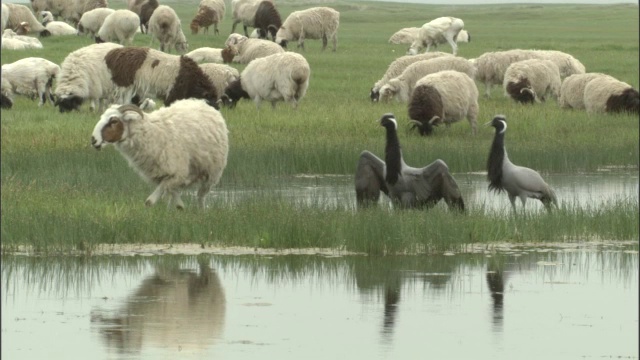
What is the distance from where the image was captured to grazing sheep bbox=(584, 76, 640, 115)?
3067 cm

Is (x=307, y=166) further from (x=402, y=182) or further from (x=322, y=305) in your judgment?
(x=322, y=305)

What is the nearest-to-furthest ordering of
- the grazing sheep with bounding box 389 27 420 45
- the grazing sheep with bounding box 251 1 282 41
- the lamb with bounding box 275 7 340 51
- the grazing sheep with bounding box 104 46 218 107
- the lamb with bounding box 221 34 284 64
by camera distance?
1. the grazing sheep with bounding box 104 46 218 107
2. the lamb with bounding box 221 34 284 64
3. the lamb with bounding box 275 7 340 51
4. the grazing sheep with bounding box 251 1 282 41
5. the grazing sheep with bounding box 389 27 420 45

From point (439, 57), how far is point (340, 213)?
17699 millimetres

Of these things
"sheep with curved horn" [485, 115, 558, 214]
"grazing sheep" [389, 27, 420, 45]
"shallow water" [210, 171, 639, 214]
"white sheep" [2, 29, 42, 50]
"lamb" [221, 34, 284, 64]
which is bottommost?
"shallow water" [210, 171, 639, 214]

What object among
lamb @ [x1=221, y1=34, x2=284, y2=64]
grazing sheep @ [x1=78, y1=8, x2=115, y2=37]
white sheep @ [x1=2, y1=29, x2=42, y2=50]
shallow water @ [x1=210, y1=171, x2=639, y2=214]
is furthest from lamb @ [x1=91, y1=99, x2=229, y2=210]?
grazing sheep @ [x1=78, y1=8, x2=115, y2=37]

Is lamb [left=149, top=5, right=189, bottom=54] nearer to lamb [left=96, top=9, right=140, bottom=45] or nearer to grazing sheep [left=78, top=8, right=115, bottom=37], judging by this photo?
lamb [left=96, top=9, right=140, bottom=45]

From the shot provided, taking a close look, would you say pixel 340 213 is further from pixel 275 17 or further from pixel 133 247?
pixel 275 17

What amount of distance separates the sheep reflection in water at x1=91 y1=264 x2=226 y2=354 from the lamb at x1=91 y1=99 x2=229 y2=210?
317 centimetres

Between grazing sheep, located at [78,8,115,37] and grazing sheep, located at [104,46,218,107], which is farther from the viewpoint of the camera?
grazing sheep, located at [78,8,115,37]

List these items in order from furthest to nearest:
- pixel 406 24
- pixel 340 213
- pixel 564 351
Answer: pixel 406 24
pixel 340 213
pixel 564 351

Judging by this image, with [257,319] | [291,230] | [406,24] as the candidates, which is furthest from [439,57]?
[406,24]

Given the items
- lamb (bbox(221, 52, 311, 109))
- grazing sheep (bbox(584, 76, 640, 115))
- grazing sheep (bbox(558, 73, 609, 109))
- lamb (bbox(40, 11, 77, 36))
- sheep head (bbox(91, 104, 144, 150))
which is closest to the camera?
sheep head (bbox(91, 104, 144, 150))

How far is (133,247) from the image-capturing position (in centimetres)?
1479

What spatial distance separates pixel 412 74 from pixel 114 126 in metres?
16.9
